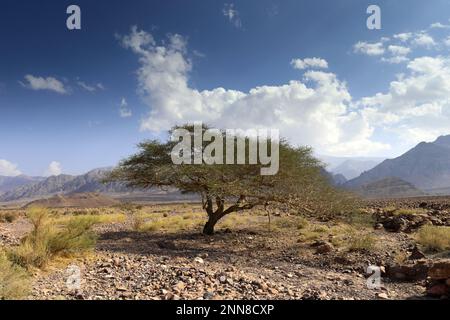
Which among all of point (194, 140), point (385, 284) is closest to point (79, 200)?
point (194, 140)

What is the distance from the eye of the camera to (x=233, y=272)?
890cm

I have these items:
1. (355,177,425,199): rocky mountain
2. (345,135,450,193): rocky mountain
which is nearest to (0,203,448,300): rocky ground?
(355,177,425,199): rocky mountain

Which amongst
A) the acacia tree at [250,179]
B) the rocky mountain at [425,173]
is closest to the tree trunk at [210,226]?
the acacia tree at [250,179]

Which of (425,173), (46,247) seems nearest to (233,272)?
(46,247)

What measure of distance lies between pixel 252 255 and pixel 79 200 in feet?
367

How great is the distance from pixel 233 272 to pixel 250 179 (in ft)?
20.0

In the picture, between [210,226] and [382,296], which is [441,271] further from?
[210,226]

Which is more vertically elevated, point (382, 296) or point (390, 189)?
point (382, 296)

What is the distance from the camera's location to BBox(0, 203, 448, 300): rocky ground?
23.9 ft

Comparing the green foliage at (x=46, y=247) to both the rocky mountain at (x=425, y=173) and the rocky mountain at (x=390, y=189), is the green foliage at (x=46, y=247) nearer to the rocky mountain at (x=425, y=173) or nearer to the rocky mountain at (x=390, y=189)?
the rocky mountain at (x=390, y=189)

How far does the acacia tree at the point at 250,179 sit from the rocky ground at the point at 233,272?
1.70m

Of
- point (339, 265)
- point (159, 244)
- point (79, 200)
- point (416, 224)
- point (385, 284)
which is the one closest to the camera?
point (385, 284)

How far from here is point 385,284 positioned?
350 inches
